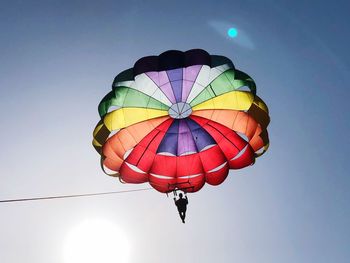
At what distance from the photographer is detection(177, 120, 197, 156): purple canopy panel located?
455 inches

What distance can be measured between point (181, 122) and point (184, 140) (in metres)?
0.56

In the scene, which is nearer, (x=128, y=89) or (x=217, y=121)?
(x=128, y=89)

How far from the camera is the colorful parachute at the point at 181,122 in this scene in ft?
34.4

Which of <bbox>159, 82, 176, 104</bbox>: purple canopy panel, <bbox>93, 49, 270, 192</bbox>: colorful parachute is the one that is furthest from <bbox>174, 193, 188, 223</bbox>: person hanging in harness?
<bbox>159, 82, 176, 104</bbox>: purple canopy panel

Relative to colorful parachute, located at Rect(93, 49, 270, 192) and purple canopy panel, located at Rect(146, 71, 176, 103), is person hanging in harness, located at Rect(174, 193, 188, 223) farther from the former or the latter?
purple canopy panel, located at Rect(146, 71, 176, 103)

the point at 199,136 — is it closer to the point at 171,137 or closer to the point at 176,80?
the point at 171,137

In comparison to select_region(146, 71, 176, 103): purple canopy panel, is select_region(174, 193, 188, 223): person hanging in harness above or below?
below

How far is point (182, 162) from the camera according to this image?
1152cm

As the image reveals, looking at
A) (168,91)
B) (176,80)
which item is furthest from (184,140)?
(176,80)

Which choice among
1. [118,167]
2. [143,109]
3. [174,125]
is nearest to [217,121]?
[174,125]

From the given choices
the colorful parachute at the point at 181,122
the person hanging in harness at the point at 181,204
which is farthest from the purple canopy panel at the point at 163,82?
the person hanging in harness at the point at 181,204

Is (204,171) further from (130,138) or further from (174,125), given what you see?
(130,138)

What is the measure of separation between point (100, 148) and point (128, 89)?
190cm

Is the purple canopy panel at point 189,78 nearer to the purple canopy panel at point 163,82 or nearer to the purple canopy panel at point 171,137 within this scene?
the purple canopy panel at point 163,82
